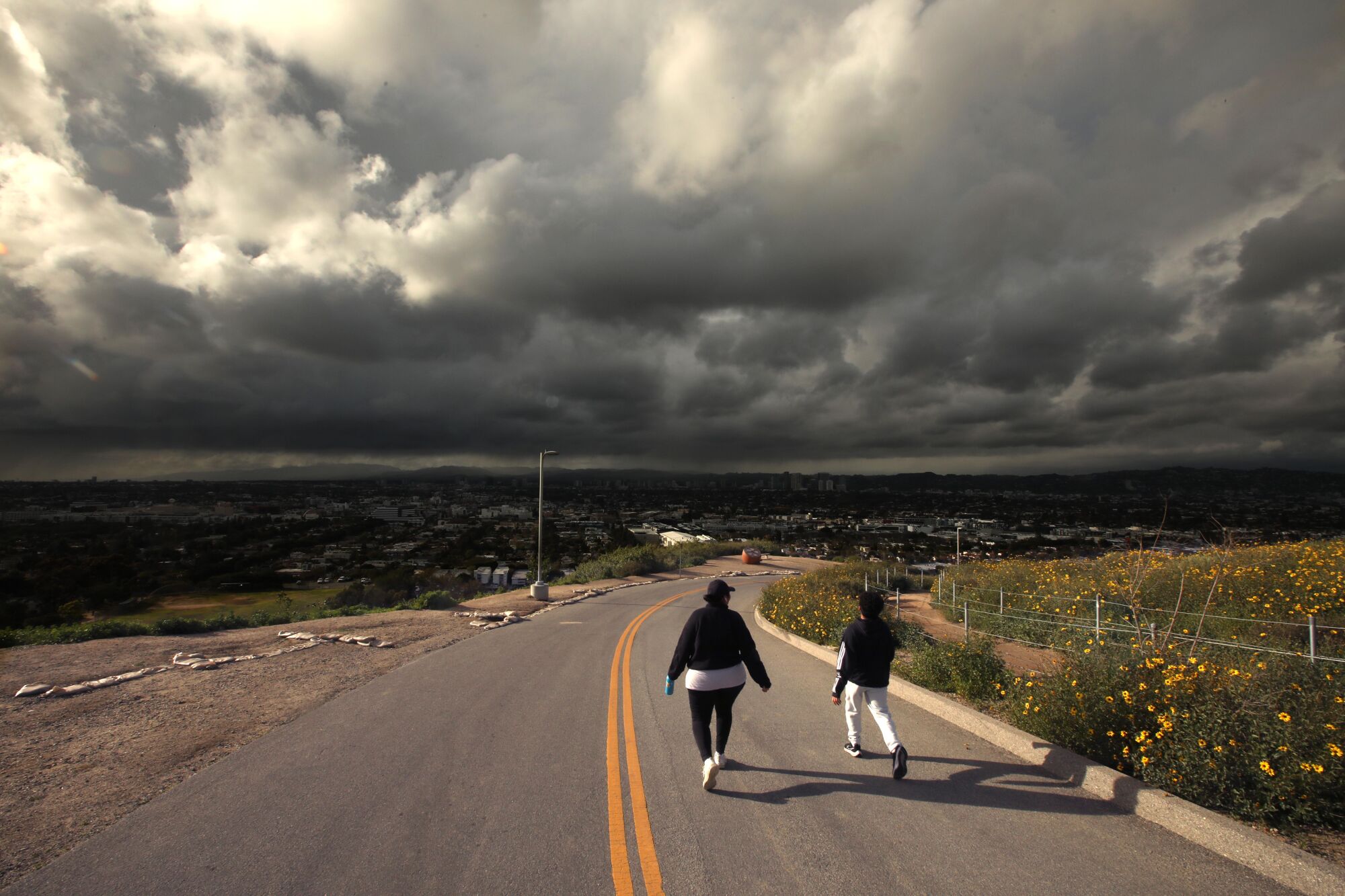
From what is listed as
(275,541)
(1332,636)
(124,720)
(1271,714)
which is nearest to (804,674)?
(1271,714)

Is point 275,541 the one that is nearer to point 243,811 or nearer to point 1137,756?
point 243,811

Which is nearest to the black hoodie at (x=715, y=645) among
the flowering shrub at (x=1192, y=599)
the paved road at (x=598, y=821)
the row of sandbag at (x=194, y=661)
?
the paved road at (x=598, y=821)

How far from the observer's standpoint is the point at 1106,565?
56.4 feet

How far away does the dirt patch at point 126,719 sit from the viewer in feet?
15.8

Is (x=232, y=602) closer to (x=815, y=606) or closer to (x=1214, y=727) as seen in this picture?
(x=815, y=606)

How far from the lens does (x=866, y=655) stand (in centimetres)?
576

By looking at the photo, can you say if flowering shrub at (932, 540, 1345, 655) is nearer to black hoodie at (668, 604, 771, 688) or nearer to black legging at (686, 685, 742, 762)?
black hoodie at (668, 604, 771, 688)

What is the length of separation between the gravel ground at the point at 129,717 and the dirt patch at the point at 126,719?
16 millimetres

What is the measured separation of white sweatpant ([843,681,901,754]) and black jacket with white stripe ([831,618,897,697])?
72 millimetres

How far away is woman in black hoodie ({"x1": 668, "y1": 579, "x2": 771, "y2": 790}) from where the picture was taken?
5.40m

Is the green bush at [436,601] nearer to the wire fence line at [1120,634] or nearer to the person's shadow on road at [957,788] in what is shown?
the wire fence line at [1120,634]

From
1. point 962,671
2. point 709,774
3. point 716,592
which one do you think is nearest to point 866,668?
point 716,592

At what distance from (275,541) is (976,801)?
67876 millimetres

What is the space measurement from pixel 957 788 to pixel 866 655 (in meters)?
1.23
